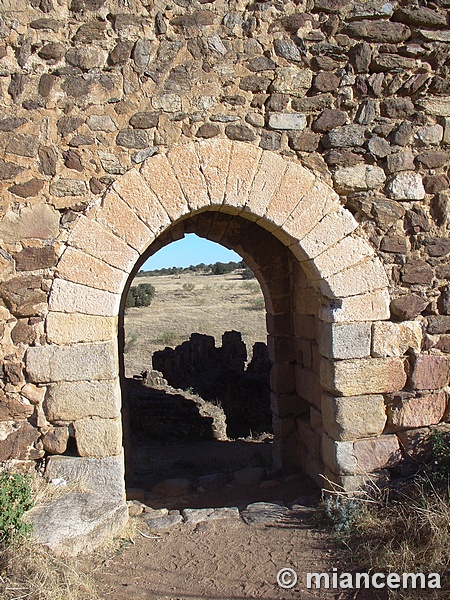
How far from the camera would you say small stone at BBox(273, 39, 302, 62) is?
4215mm

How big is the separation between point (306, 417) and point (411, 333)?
1999mm

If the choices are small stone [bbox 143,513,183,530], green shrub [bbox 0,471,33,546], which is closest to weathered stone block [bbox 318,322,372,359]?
small stone [bbox 143,513,183,530]

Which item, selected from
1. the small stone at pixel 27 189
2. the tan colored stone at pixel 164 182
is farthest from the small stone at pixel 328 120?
the small stone at pixel 27 189

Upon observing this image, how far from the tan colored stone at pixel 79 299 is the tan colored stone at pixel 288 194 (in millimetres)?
1377

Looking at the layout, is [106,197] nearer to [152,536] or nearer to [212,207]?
[212,207]

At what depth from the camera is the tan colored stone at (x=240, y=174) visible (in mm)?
Answer: 4113

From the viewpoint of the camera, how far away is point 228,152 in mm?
4117

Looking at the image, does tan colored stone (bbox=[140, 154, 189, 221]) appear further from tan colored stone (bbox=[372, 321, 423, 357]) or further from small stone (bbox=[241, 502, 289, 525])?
small stone (bbox=[241, 502, 289, 525])

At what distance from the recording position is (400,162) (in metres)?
4.35

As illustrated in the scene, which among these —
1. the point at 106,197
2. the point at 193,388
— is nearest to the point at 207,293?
the point at 193,388

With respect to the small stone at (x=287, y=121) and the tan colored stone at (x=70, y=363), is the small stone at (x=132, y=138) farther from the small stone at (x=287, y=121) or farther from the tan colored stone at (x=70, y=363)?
the tan colored stone at (x=70, y=363)

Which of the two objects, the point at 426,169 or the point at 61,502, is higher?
the point at 426,169

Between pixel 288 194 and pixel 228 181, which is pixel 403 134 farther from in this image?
pixel 228 181

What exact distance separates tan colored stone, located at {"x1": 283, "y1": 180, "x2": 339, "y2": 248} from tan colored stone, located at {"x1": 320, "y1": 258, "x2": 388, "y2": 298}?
30 cm
